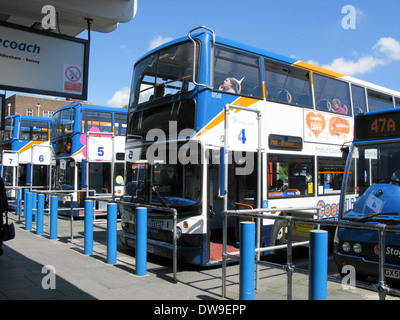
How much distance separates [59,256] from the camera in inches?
327

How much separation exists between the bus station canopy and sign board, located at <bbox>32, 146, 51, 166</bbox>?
1091cm

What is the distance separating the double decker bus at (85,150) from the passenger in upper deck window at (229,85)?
7402 millimetres

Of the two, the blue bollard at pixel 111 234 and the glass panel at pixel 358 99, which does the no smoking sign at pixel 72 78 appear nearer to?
the blue bollard at pixel 111 234

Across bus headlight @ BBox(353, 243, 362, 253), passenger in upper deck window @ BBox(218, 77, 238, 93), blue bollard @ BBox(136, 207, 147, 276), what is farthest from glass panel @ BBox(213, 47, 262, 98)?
bus headlight @ BBox(353, 243, 362, 253)

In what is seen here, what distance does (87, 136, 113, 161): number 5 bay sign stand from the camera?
1388cm

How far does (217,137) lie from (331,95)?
4431mm

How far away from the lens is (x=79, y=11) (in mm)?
5574

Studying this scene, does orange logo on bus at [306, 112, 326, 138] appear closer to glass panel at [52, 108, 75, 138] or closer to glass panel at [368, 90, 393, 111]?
glass panel at [368, 90, 393, 111]

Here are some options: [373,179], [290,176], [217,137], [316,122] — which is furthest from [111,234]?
[316,122]

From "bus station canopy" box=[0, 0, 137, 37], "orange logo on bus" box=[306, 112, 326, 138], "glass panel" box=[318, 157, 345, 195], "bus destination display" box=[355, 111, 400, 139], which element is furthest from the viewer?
"glass panel" box=[318, 157, 345, 195]

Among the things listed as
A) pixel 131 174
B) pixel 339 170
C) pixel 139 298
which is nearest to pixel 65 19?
pixel 131 174

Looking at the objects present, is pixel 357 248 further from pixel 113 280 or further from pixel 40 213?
pixel 40 213

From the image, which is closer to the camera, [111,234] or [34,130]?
[111,234]

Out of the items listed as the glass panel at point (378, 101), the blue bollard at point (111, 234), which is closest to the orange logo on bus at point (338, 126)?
the glass panel at point (378, 101)
